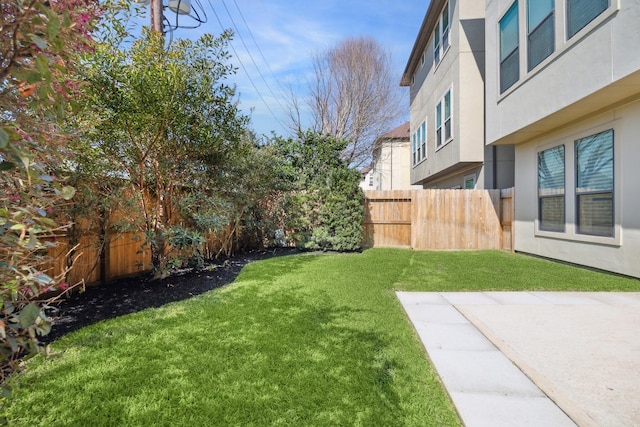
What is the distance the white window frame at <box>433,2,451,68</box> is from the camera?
10.3 m

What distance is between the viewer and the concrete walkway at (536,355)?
205 centimetres

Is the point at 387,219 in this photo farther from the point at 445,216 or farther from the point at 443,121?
the point at 443,121

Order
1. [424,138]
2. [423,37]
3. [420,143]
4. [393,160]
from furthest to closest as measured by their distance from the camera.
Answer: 1. [393,160]
2. [420,143]
3. [424,138]
4. [423,37]

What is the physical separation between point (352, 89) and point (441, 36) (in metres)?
6.63

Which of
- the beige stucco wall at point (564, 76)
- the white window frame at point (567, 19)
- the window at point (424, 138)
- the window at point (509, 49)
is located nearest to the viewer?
the beige stucco wall at point (564, 76)

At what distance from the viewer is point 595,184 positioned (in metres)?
5.77

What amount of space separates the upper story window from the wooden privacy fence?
5.17 meters

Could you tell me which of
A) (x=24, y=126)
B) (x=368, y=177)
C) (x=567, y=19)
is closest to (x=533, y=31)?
(x=567, y=19)

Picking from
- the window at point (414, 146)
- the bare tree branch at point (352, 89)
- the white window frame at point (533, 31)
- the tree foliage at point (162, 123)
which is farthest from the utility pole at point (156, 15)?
the window at point (414, 146)

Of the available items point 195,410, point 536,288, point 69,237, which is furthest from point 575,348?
point 69,237

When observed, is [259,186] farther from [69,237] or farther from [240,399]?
[240,399]

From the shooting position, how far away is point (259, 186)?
8094mm

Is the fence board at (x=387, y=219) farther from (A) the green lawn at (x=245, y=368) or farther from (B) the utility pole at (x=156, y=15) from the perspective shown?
(B) the utility pole at (x=156, y=15)

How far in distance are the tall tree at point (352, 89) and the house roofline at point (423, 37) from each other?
148 centimetres
